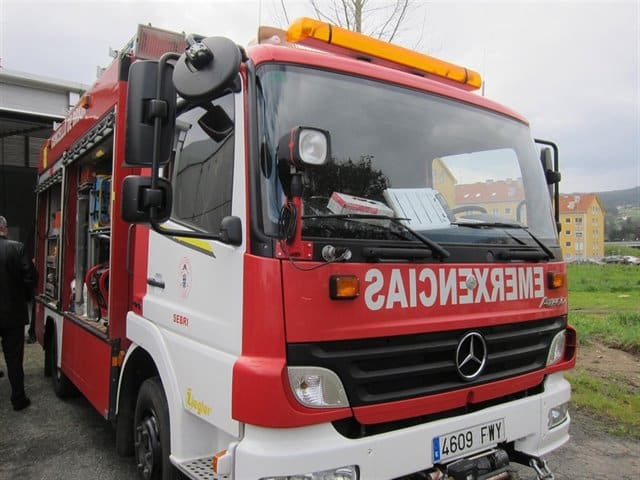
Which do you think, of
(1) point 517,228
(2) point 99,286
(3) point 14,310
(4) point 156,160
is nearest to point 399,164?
(1) point 517,228

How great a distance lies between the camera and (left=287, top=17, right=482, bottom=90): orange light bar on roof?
2.64 m

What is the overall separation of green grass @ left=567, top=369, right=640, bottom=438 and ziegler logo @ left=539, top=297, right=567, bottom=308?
233 centimetres

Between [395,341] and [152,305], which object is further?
[152,305]

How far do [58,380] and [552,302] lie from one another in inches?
186

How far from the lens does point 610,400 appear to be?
5.28 metres

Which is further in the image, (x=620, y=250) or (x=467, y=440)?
(x=620, y=250)

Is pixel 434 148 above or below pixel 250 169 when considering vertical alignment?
above

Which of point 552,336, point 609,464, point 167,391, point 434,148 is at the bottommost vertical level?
point 609,464

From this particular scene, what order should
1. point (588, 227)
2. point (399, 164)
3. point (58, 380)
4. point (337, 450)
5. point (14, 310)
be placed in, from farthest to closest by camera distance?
point (588, 227), point (58, 380), point (14, 310), point (399, 164), point (337, 450)

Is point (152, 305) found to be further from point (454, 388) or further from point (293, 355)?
point (454, 388)

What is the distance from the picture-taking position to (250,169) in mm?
2123

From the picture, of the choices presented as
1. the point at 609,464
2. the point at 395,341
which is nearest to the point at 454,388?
the point at 395,341

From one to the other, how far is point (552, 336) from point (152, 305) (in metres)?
2.35

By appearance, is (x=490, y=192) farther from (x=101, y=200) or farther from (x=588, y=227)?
(x=588, y=227)
